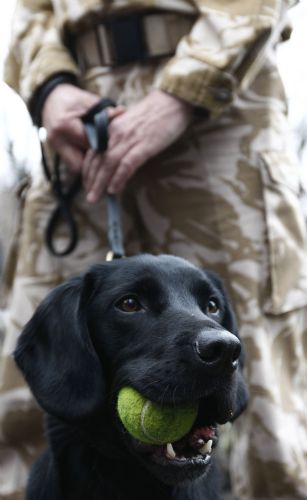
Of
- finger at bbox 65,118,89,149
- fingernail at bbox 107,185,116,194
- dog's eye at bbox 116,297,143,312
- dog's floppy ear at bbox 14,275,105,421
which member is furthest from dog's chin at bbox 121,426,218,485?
finger at bbox 65,118,89,149

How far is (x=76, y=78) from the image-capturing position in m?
2.69

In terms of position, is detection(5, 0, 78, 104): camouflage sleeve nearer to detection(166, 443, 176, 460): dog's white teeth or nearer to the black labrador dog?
the black labrador dog

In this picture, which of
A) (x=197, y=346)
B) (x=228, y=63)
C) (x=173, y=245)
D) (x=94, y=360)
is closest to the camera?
(x=197, y=346)

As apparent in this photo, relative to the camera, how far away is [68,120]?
2.47 m

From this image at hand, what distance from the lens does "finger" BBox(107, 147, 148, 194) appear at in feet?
7.89

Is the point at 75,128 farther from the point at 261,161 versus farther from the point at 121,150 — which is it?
the point at 261,161

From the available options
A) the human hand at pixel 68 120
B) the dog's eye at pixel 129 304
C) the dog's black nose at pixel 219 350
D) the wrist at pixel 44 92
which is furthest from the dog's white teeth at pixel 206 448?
the wrist at pixel 44 92

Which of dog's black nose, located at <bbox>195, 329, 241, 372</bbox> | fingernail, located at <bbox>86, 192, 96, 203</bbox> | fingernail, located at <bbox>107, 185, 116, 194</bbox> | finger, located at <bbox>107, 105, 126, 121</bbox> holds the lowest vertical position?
fingernail, located at <bbox>86, 192, 96, 203</bbox>

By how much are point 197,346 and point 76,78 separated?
1.44 m

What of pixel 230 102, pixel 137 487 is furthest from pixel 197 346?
pixel 230 102

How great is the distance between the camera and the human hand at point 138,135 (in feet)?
7.90

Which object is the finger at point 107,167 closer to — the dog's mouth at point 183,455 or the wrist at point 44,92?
the wrist at point 44,92

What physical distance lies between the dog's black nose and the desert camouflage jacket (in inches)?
42.2

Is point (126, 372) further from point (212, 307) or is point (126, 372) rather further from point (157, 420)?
point (212, 307)
